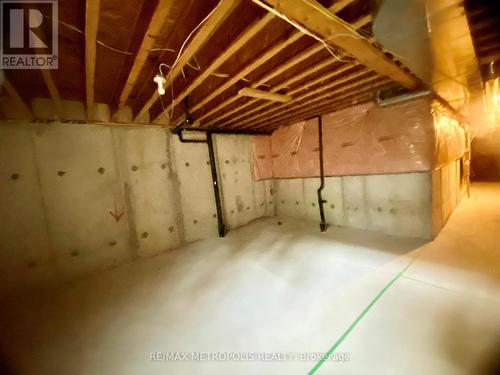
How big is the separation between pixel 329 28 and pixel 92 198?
329cm

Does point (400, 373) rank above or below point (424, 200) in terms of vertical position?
below

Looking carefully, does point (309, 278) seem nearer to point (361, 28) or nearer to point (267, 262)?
point (267, 262)

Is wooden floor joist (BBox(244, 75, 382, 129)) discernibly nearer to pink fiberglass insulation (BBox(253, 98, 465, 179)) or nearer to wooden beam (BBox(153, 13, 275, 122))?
pink fiberglass insulation (BBox(253, 98, 465, 179))

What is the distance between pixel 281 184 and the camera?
484 centimetres

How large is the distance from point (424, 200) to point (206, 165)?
137 inches

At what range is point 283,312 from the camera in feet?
5.77


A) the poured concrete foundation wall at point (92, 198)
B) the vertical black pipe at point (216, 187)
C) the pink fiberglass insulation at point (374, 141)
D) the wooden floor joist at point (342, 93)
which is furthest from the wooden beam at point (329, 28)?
the poured concrete foundation wall at point (92, 198)

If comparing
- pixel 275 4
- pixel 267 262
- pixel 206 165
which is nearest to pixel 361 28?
pixel 275 4

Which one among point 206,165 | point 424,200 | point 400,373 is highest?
point 206,165

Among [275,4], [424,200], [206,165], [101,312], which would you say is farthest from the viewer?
[206,165]

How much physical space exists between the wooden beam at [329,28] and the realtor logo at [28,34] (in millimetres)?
1348

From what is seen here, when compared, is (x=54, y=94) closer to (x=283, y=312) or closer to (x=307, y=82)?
(x=307, y=82)

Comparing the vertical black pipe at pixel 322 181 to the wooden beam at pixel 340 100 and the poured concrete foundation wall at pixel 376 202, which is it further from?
the wooden beam at pixel 340 100

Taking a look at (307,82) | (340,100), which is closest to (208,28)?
(307,82)
